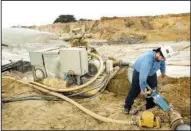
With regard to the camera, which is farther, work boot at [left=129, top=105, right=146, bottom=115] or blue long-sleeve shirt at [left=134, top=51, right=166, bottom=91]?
work boot at [left=129, top=105, right=146, bottom=115]

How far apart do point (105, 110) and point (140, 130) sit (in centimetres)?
120

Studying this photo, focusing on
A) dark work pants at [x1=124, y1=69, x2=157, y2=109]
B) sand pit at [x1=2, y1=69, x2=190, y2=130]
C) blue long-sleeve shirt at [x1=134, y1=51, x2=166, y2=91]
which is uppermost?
blue long-sleeve shirt at [x1=134, y1=51, x2=166, y2=91]

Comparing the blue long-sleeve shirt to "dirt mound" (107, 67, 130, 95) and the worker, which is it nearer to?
the worker

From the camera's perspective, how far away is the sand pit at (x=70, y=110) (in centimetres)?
484

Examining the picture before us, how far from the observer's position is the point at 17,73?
8.92 meters

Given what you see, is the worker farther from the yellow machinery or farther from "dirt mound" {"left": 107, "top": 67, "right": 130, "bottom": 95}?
"dirt mound" {"left": 107, "top": 67, "right": 130, "bottom": 95}

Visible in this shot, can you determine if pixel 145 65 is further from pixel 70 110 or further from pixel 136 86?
pixel 70 110

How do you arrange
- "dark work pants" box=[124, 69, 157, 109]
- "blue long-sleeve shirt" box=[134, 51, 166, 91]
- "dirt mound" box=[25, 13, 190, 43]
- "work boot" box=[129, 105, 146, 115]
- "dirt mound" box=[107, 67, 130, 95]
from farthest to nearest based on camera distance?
1. "dirt mound" box=[25, 13, 190, 43]
2. "dirt mound" box=[107, 67, 130, 95]
3. "work boot" box=[129, 105, 146, 115]
4. "dark work pants" box=[124, 69, 157, 109]
5. "blue long-sleeve shirt" box=[134, 51, 166, 91]

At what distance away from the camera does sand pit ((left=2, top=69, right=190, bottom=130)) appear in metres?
4.84

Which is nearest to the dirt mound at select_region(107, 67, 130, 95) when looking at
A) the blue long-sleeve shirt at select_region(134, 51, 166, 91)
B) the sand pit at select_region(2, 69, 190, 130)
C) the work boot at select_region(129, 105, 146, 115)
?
the sand pit at select_region(2, 69, 190, 130)

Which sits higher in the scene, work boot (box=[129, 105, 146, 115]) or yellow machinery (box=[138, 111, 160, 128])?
yellow machinery (box=[138, 111, 160, 128])

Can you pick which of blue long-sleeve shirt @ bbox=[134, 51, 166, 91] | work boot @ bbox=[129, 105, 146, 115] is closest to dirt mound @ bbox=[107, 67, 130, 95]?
work boot @ bbox=[129, 105, 146, 115]

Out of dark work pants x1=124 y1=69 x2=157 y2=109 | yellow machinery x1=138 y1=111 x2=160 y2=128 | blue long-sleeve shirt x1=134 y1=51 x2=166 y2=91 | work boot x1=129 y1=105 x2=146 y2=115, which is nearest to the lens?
yellow machinery x1=138 y1=111 x2=160 y2=128

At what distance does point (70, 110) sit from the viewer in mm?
5566
